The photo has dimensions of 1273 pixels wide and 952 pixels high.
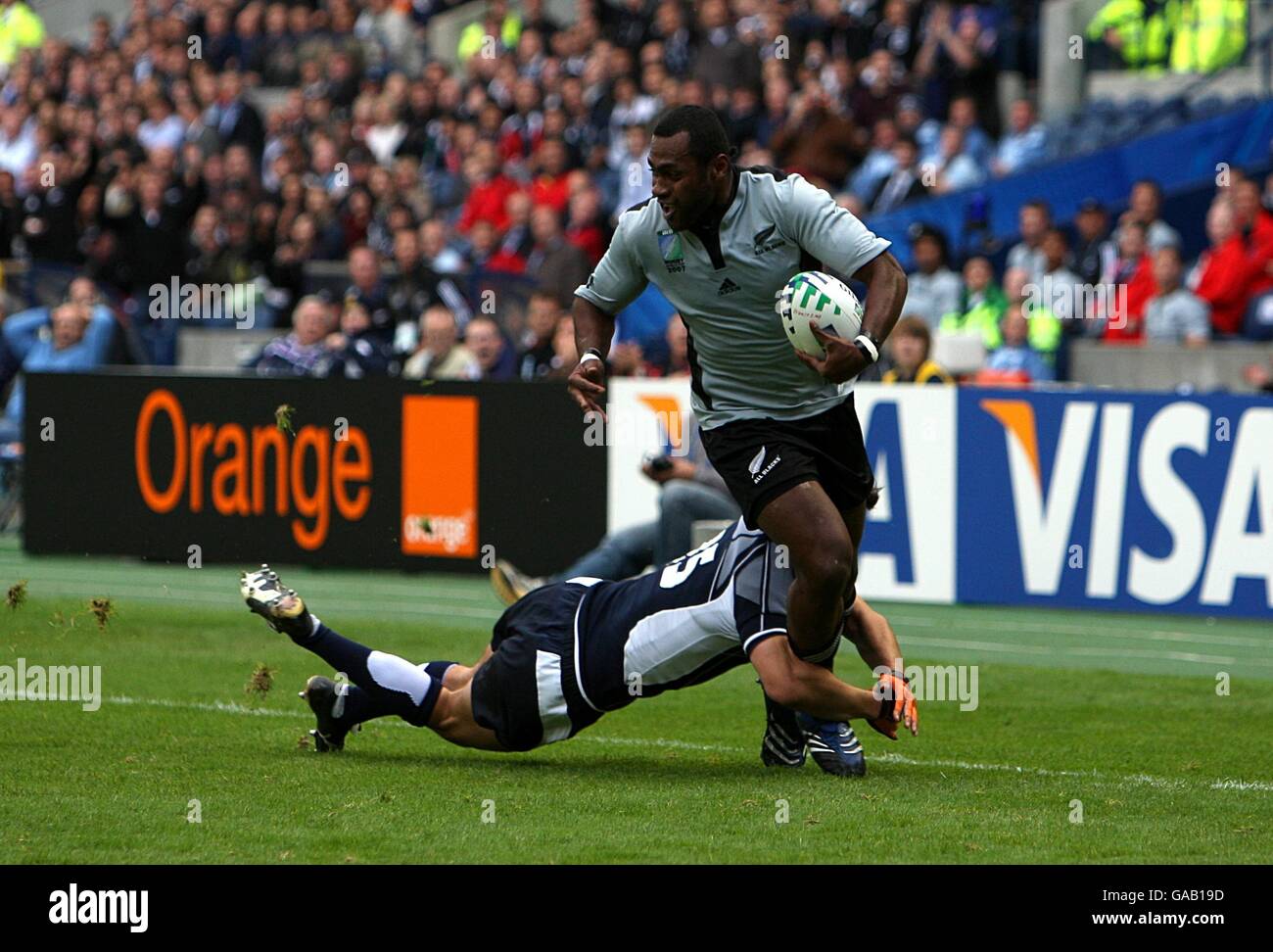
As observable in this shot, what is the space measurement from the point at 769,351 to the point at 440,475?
8.20 metres

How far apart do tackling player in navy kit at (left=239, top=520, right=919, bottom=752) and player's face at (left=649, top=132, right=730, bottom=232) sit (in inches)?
47.9

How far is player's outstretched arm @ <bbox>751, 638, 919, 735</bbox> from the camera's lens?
790cm

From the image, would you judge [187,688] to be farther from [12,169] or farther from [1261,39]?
[12,169]

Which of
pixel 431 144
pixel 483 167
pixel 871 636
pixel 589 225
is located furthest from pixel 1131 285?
pixel 431 144

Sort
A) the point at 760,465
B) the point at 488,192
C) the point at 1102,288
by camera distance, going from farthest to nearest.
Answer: the point at 488,192 < the point at 1102,288 < the point at 760,465

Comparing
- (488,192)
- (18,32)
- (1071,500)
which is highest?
(18,32)

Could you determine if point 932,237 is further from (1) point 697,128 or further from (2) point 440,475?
(1) point 697,128

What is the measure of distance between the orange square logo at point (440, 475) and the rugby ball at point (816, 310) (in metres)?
8.36

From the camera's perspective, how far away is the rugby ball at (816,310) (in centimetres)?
784

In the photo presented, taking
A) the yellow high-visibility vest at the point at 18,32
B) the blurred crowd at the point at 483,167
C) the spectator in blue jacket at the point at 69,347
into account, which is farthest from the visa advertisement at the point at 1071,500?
the yellow high-visibility vest at the point at 18,32

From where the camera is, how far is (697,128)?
8016 mm

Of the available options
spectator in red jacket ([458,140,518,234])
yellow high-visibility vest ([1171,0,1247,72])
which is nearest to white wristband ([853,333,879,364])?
yellow high-visibility vest ([1171,0,1247,72])

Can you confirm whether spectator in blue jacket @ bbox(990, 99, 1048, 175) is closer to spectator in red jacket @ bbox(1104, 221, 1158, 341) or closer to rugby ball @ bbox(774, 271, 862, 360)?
spectator in red jacket @ bbox(1104, 221, 1158, 341)

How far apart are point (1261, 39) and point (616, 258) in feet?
41.6
